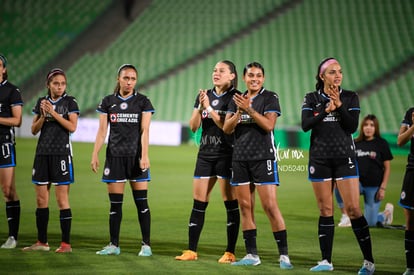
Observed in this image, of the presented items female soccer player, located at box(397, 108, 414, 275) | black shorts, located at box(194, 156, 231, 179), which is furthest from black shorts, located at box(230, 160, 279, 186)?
female soccer player, located at box(397, 108, 414, 275)

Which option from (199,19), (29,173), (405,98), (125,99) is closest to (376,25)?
(405,98)

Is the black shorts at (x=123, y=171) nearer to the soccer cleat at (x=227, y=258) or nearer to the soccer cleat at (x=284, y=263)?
the soccer cleat at (x=227, y=258)

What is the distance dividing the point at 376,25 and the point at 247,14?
604cm

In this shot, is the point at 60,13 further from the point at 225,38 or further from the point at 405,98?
the point at 405,98

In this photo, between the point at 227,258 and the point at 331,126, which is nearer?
the point at 331,126

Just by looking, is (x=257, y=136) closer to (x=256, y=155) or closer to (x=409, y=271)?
(x=256, y=155)

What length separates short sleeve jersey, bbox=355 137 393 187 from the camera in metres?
A: 11.2

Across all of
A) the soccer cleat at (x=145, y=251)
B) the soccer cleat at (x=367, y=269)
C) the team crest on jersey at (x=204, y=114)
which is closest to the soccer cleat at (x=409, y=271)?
the soccer cleat at (x=367, y=269)

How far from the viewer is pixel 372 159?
37.2 ft

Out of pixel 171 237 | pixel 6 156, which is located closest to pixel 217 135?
pixel 171 237

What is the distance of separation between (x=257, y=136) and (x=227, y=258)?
4.49 feet

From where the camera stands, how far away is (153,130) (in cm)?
2877

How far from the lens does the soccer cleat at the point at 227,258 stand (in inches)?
312

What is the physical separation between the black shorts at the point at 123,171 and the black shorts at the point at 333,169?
2.02m
